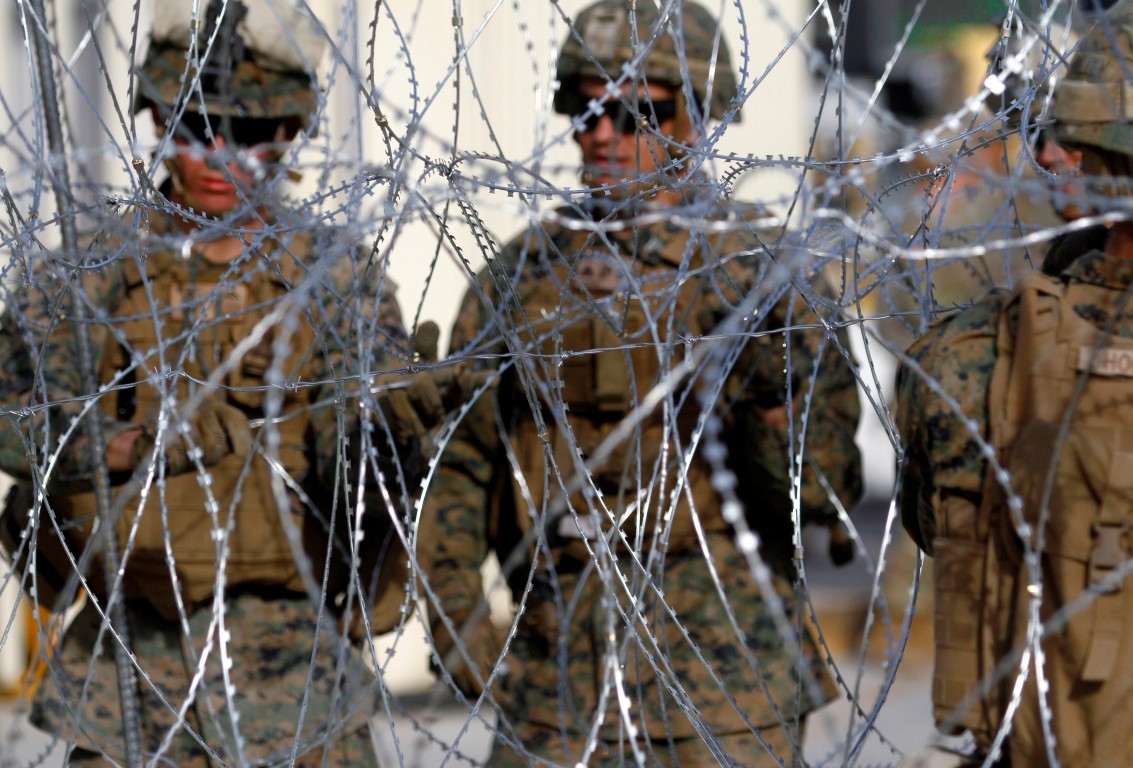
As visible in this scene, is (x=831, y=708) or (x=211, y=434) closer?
(x=211, y=434)

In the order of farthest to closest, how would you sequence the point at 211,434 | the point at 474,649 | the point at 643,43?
the point at 643,43, the point at 474,649, the point at 211,434

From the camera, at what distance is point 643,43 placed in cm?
396

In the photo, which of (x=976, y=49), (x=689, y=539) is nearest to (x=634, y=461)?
(x=689, y=539)

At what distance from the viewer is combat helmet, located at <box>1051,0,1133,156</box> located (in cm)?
261

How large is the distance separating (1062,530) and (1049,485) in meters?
0.09

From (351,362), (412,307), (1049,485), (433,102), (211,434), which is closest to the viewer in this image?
(1049,485)

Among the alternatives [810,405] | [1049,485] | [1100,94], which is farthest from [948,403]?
[810,405]

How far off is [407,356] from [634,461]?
1.80ft

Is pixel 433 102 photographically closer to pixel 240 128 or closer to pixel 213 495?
pixel 240 128

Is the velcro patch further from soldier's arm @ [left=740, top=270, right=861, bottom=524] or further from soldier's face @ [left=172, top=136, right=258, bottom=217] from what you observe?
soldier's face @ [left=172, top=136, right=258, bottom=217]

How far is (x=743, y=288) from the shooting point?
3.81 m

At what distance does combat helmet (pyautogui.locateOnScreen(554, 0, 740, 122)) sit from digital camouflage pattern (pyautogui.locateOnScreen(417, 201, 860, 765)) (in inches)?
13.1

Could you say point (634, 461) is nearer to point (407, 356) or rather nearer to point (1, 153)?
point (407, 356)

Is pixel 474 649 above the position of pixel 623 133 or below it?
below
